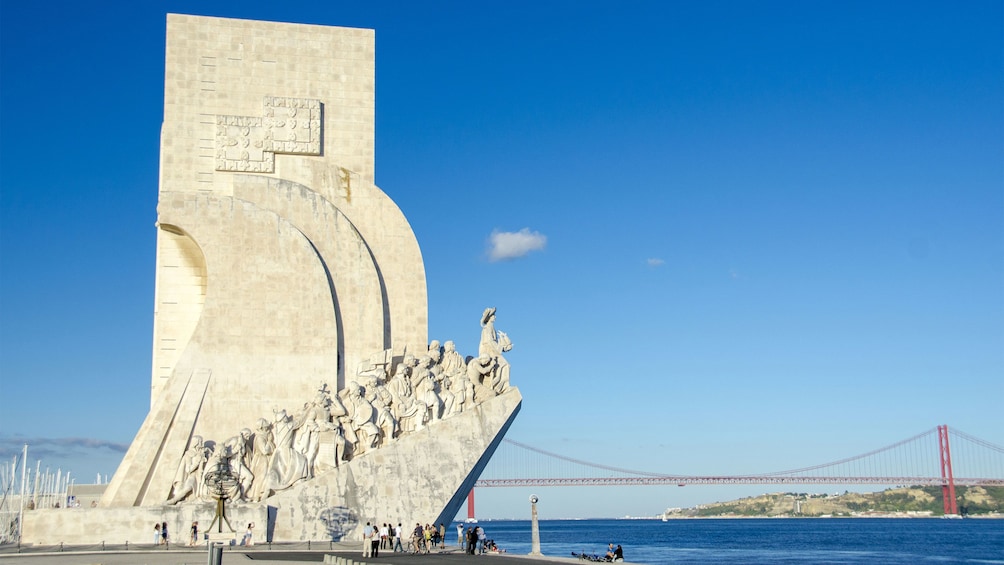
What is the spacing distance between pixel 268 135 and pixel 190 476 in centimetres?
623

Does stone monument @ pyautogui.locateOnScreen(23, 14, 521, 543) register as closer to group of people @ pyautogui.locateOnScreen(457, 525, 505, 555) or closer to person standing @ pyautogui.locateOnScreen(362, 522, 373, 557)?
person standing @ pyautogui.locateOnScreen(362, 522, 373, 557)

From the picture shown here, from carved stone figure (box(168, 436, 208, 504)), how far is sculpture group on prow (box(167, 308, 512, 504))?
0.01 metres

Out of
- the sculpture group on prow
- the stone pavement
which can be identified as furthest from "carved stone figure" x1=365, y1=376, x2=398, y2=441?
the stone pavement

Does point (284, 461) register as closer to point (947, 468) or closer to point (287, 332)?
point (287, 332)

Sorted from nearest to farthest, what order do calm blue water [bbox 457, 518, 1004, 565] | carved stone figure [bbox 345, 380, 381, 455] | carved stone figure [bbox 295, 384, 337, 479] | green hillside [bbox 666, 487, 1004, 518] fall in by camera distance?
carved stone figure [bbox 295, 384, 337, 479]
carved stone figure [bbox 345, 380, 381, 455]
calm blue water [bbox 457, 518, 1004, 565]
green hillside [bbox 666, 487, 1004, 518]

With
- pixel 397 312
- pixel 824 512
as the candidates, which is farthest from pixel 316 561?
pixel 824 512

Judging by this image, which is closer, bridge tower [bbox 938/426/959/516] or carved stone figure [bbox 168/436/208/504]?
carved stone figure [bbox 168/436/208/504]

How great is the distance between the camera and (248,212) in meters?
18.4

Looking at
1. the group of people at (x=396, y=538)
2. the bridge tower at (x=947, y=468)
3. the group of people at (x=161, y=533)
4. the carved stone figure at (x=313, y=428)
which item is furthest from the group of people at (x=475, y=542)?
the bridge tower at (x=947, y=468)

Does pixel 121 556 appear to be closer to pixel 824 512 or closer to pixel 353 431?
pixel 353 431

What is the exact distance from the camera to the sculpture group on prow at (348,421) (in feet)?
54.0

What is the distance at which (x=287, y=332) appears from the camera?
18.3m

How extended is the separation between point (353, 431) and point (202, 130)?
6.09m

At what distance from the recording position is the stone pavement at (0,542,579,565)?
12.5m
